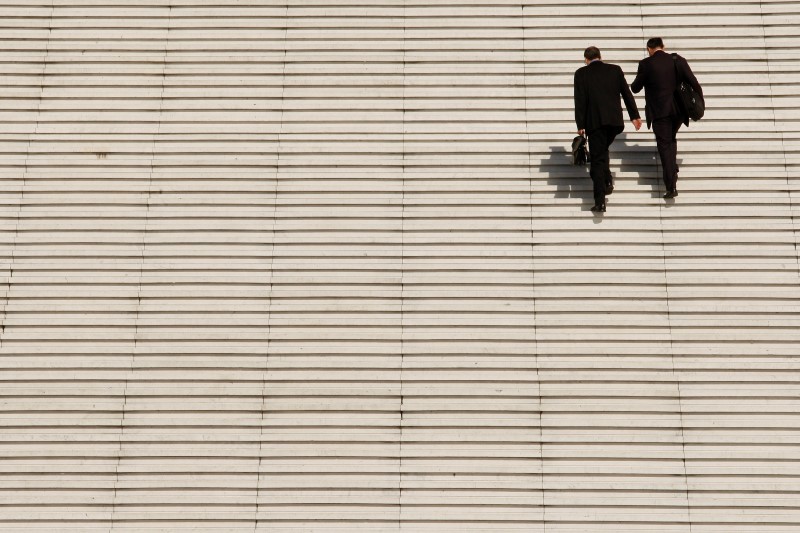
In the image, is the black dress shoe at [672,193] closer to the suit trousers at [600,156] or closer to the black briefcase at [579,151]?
the suit trousers at [600,156]

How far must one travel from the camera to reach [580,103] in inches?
364

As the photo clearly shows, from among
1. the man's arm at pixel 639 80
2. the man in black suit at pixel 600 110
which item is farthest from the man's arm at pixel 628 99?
the man's arm at pixel 639 80

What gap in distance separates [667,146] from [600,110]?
0.80 metres

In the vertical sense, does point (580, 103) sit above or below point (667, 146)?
above

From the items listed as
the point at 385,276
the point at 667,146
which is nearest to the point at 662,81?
the point at 667,146

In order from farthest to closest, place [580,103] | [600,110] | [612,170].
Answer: [612,170] < [580,103] < [600,110]

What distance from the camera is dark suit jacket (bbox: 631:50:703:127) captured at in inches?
364

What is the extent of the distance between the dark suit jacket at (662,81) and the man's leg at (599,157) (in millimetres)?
589

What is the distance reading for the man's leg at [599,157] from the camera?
9180 mm

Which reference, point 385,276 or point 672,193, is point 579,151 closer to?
point 672,193

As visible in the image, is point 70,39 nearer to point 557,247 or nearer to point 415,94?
point 415,94

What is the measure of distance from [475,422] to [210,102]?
458cm

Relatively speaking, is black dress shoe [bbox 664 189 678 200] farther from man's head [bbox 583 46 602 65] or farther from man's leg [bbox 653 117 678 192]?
man's head [bbox 583 46 602 65]

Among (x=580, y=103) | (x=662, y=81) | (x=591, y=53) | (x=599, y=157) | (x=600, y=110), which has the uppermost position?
(x=591, y=53)
